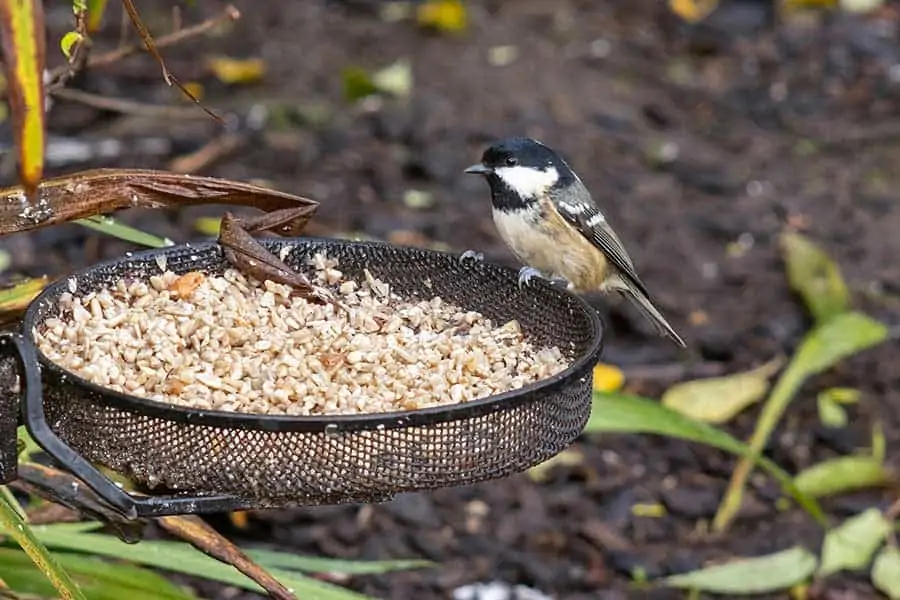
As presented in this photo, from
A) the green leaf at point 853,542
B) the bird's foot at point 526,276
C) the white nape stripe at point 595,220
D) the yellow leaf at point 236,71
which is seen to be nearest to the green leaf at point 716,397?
the green leaf at point 853,542

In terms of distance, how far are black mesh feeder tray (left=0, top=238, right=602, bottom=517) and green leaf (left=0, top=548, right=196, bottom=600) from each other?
0.81 meters

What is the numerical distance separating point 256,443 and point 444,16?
6086 mm

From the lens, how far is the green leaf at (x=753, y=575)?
4258 mm

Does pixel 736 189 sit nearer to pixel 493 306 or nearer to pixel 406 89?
pixel 406 89

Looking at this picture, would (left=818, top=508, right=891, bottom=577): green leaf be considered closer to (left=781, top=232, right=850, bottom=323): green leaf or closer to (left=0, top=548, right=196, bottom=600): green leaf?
(left=781, top=232, right=850, bottom=323): green leaf

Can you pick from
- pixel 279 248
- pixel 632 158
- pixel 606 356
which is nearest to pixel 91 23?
pixel 279 248

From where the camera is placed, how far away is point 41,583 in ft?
10.3

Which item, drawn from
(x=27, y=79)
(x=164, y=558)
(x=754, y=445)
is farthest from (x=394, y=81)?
(x=27, y=79)

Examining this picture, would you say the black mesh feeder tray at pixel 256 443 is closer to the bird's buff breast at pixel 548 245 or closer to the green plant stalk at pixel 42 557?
the green plant stalk at pixel 42 557

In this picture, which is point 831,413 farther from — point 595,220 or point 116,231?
point 116,231

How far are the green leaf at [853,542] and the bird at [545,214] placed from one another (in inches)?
41.7

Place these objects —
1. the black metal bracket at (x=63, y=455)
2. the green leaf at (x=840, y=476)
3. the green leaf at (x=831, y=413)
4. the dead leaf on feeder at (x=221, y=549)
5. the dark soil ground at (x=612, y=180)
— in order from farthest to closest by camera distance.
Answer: the green leaf at (x=831, y=413)
the green leaf at (x=840, y=476)
the dark soil ground at (x=612, y=180)
the dead leaf on feeder at (x=221, y=549)
the black metal bracket at (x=63, y=455)

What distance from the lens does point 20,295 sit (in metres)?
3.01

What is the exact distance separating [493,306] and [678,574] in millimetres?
1655
